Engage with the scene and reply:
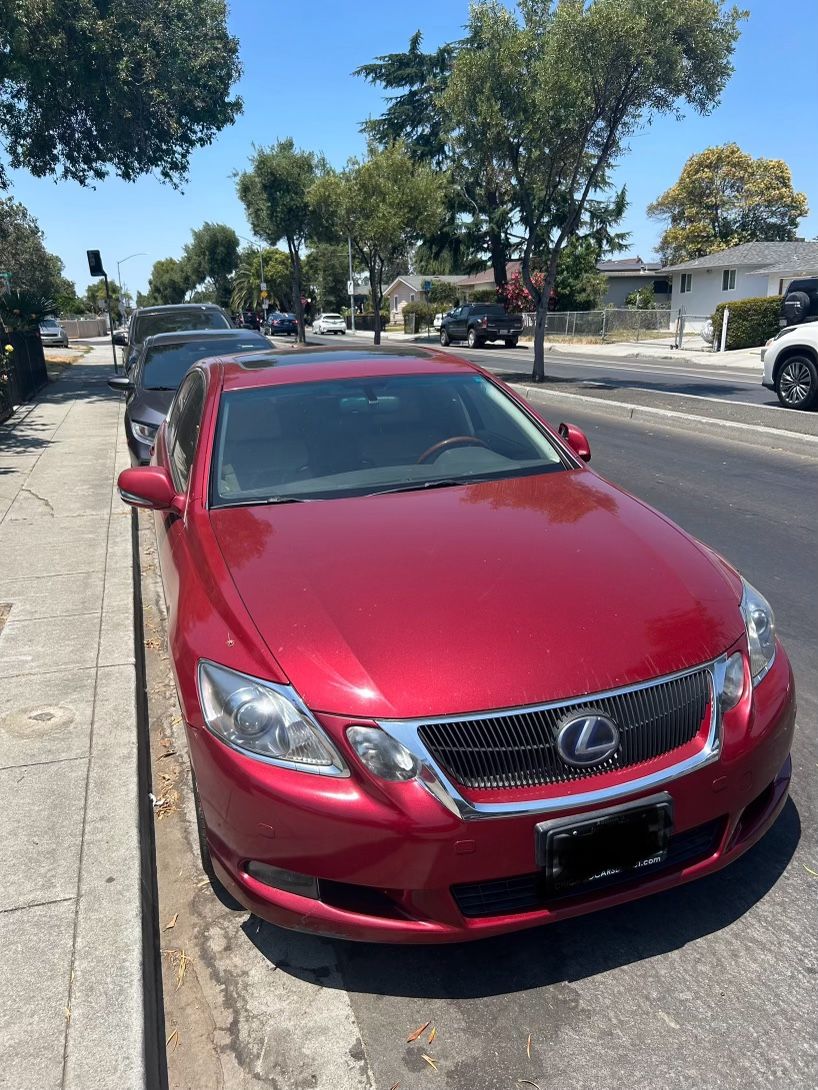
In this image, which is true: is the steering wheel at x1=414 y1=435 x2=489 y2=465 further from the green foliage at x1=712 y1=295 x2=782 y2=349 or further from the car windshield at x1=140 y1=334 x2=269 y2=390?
the green foliage at x1=712 y1=295 x2=782 y2=349

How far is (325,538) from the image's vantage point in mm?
2898

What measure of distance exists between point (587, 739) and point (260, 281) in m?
79.3

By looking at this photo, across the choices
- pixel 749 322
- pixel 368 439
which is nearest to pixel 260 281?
pixel 749 322

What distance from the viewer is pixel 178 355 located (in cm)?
918

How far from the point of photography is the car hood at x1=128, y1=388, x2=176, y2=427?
8078mm

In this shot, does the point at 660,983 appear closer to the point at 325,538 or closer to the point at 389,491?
→ the point at 325,538

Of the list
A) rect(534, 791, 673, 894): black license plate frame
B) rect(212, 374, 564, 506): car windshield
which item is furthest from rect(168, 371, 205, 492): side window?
rect(534, 791, 673, 894): black license plate frame

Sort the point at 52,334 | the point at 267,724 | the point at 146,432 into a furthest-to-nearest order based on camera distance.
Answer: the point at 52,334 < the point at 146,432 < the point at 267,724

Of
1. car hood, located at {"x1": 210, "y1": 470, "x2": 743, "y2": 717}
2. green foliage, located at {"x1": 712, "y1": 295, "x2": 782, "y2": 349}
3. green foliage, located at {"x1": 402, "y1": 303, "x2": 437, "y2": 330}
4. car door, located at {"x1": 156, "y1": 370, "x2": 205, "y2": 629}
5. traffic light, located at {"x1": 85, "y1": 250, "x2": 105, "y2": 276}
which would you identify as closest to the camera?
car hood, located at {"x1": 210, "y1": 470, "x2": 743, "y2": 717}

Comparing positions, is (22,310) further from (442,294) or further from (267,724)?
(442,294)

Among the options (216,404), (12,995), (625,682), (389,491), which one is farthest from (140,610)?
(625,682)

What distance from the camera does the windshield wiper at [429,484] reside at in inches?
132

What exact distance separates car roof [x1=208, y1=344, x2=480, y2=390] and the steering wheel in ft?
1.66

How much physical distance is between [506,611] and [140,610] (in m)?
3.49
